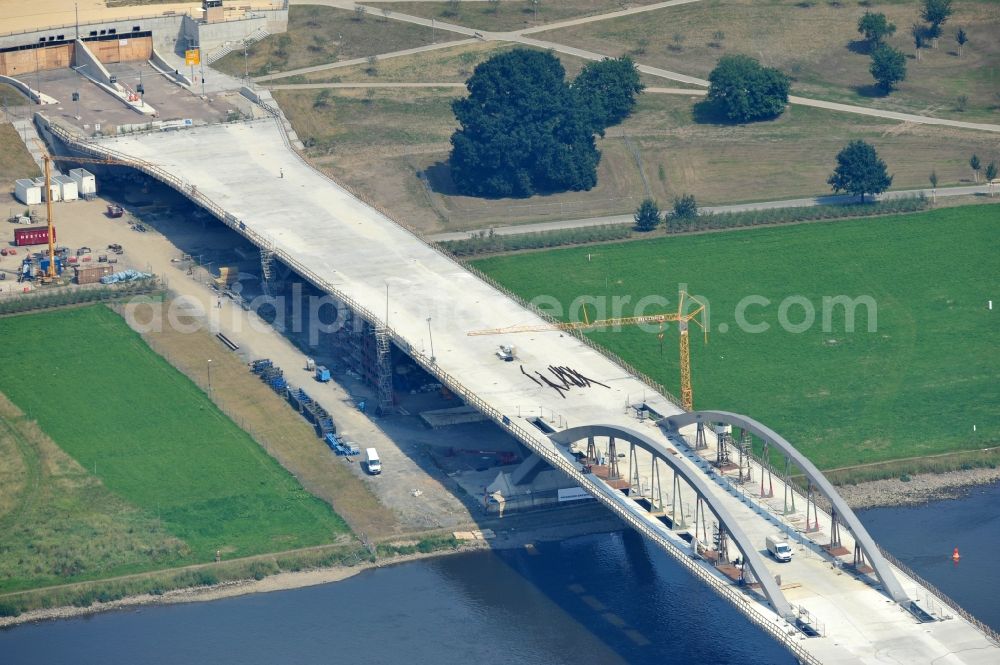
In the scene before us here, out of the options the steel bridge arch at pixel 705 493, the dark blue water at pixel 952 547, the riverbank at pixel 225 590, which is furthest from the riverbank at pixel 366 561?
the dark blue water at pixel 952 547

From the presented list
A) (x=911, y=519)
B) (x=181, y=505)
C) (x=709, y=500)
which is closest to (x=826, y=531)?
(x=709, y=500)

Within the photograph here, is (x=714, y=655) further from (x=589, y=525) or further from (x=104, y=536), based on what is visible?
(x=104, y=536)

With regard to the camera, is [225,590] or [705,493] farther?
[225,590]

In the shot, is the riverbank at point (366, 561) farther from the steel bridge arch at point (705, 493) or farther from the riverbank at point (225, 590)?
the steel bridge arch at point (705, 493)

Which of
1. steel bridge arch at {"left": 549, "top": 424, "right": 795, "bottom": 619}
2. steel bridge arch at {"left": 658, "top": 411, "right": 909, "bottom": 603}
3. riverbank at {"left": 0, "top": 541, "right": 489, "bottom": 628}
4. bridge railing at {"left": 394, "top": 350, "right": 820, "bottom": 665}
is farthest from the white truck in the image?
riverbank at {"left": 0, "top": 541, "right": 489, "bottom": 628}

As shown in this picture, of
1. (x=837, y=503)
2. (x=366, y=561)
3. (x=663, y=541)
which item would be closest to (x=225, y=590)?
(x=366, y=561)

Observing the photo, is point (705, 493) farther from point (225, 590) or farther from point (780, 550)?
point (225, 590)
